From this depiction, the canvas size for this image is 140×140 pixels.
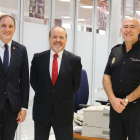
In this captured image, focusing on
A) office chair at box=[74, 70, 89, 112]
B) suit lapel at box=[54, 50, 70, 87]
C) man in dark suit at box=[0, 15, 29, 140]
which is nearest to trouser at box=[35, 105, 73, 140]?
man in dark suit at box=[0, 15, 29, 140]

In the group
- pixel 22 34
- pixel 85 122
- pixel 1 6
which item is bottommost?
pixel 85 122

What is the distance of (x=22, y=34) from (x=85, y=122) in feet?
5.98

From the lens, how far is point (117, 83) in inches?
108

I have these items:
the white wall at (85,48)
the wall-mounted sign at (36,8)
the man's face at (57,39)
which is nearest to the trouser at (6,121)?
the man's face at (57,39)

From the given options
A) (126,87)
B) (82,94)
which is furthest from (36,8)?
(126,87)

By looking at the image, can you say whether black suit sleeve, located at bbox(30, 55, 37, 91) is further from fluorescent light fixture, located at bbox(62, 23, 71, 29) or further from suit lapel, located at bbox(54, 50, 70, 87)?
fluorescent light fixture, located at bbox(62, 23, 71, 29)

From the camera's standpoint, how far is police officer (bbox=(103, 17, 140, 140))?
8.68ft

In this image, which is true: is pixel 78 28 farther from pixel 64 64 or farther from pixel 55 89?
pixel 55 89

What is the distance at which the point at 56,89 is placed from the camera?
101 inches

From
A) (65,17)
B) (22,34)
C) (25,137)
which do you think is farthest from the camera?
(65,17)

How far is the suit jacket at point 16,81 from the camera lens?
245 centimetres

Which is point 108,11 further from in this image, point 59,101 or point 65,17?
point 59,101

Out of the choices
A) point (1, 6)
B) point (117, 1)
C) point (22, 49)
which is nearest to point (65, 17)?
point (117, 1)

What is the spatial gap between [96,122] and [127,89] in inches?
30.5
